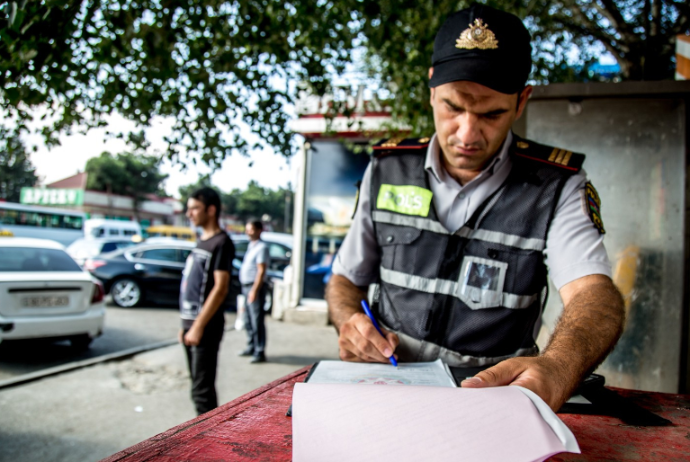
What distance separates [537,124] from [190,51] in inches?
104

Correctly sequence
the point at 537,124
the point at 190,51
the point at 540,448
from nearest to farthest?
the point at 540,448 < the point at 537,124 < the point at 190,51

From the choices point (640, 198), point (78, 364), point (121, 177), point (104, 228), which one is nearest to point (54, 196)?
point (121, 177)

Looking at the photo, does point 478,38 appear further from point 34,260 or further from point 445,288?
point 34,260

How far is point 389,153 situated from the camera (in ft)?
5.83

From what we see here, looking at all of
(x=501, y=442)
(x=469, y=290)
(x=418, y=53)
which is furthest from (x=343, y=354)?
(x=418, y=53)

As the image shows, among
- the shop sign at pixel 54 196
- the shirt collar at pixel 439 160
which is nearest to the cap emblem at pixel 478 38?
the shirt collar at pixel 439 160

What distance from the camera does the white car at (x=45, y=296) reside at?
579cm

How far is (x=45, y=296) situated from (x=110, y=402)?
215 centimetres

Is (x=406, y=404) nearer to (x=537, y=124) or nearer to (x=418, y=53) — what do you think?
(x=537, y=124)

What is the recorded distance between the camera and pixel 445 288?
1.47 metres

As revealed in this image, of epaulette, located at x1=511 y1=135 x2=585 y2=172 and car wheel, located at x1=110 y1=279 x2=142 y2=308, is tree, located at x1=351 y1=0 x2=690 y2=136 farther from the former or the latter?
car wheel, located at x1=110 y1=279 x2=142 y2=308

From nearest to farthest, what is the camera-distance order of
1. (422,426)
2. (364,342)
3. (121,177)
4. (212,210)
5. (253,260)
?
(422,426), (364,342), (212,210), (253,260), (121,177)

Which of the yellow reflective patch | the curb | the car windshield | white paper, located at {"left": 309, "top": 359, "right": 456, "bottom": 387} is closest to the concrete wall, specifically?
the yellow reflective patch

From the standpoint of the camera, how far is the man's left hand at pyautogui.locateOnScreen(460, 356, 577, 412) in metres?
0.90
